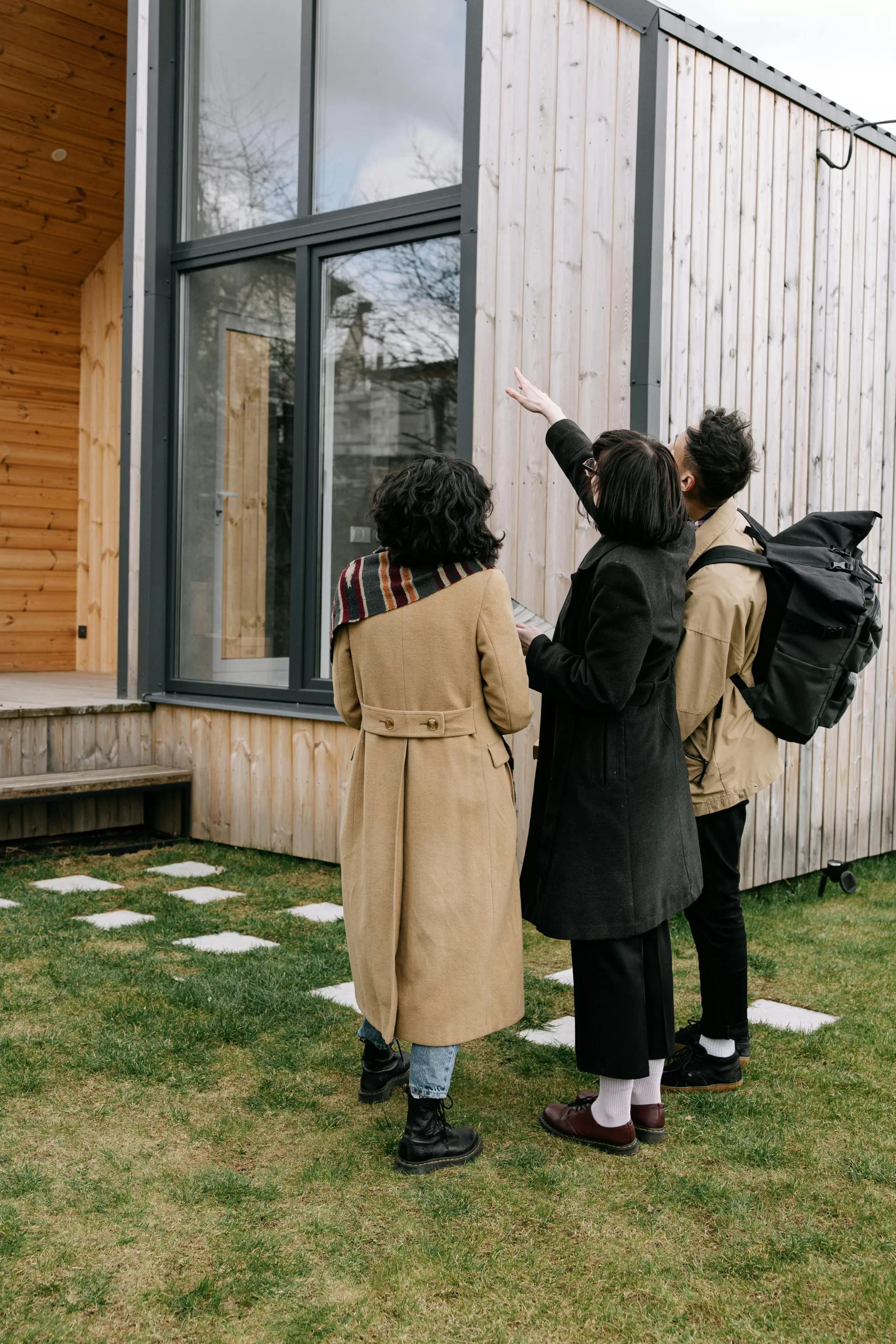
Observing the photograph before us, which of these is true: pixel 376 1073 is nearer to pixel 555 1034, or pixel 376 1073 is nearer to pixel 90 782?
pixel 555 1034

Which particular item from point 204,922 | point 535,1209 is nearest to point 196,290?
point 204,922

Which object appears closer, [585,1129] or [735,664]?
[585,1129]

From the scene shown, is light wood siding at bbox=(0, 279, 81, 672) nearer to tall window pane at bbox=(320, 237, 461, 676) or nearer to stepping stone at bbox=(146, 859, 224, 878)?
stepping stone at bbox=(146, 859, 224, 878)

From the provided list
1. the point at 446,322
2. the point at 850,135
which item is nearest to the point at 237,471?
the point at 446,322

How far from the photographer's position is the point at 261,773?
18.9 feet

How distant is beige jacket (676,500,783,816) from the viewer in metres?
2.79

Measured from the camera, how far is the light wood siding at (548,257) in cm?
452

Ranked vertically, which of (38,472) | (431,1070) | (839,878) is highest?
(38,472)

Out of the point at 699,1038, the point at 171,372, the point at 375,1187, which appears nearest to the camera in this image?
the point at 375,1187

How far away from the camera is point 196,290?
6.26 metres

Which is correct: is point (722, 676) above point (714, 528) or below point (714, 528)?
below

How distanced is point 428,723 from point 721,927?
95cm

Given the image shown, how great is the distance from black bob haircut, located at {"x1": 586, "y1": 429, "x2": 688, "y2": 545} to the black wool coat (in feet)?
A: 0.12

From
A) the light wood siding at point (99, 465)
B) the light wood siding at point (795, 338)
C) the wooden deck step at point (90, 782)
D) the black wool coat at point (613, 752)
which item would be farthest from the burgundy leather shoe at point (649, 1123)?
the light wood siding at point (99, 465)
